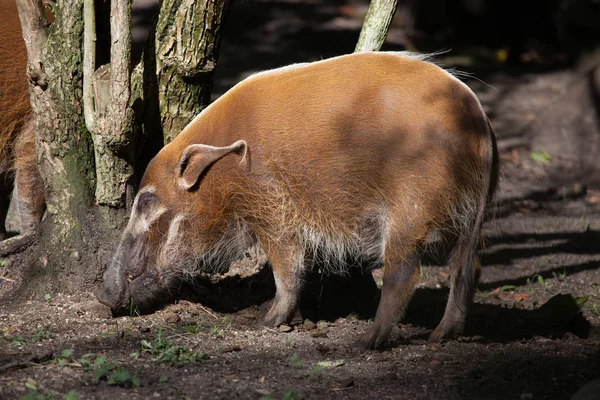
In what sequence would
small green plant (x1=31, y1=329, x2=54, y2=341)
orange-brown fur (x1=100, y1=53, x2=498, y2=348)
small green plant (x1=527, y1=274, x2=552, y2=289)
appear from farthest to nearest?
1. small green plant (x1=527, y1=274, x2=552, y2=289)
2. orange-brown fur (x1=100, y1=53, x2=498, y2=348)
3. small green plant (x1=31, y1=329, x2=54, y2=341)

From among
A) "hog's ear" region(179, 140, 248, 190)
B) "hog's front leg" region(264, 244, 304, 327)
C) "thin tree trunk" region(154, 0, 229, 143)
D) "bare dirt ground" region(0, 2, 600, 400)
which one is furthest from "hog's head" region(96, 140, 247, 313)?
"hog's front leg" region(264, 244, 304, 327)

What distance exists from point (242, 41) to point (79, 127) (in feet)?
22.7

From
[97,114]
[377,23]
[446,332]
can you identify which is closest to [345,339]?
[446,332]

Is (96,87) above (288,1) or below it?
above

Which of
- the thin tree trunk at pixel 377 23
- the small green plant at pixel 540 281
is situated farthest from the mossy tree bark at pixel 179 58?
the small green plant at pixel 540 281

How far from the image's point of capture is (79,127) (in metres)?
4.37

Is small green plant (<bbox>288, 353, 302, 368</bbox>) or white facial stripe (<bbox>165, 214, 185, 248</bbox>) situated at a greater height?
white facial stripe (<bbox>165, 214, 185, 248</bbox>)

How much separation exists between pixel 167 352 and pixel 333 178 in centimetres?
119

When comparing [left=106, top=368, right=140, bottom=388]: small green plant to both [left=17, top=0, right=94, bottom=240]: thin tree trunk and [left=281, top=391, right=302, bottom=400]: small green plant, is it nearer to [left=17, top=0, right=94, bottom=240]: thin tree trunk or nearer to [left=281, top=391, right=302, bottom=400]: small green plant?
[left=281, top=391, right=302, bottom=400]: small green plant

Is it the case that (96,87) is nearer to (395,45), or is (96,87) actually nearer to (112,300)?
(112,300)

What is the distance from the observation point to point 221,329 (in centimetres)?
420

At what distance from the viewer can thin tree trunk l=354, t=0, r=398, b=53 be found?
4711 millimetres

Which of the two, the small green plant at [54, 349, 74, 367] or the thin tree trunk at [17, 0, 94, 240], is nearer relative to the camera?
the small green plant at [54, 349, 74, 367]

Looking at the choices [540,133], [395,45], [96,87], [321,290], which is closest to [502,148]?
[540,133]
